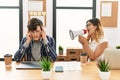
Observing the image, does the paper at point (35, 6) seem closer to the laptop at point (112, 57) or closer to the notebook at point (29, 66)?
the notebook at point (29, 66)

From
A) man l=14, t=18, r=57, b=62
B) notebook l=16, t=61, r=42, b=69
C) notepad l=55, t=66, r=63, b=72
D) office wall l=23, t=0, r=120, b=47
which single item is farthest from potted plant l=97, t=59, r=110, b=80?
office wall l=23, t=0, r=120, b=47

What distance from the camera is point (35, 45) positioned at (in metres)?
2.87

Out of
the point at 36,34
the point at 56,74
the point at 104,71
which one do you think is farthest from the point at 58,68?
the point at 36,34

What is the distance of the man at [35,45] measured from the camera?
2.77m

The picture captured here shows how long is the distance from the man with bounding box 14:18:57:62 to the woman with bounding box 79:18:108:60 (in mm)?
423

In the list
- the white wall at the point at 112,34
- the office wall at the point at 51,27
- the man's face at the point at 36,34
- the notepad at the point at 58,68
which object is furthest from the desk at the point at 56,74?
the white wall at the point at 112,34

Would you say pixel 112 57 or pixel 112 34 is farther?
pixel 112 34

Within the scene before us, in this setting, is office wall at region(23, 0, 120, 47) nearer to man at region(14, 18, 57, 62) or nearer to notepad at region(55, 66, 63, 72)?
man at region(14, 18, 57, 62)

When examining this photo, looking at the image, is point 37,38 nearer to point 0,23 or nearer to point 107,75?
point 107,75

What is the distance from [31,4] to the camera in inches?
185

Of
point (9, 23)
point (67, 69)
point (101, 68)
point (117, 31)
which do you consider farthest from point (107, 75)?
point (9, 23)

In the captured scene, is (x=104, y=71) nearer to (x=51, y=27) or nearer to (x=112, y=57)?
(x=112, y=57)

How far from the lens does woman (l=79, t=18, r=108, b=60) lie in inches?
110

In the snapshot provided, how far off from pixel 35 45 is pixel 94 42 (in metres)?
0.77
